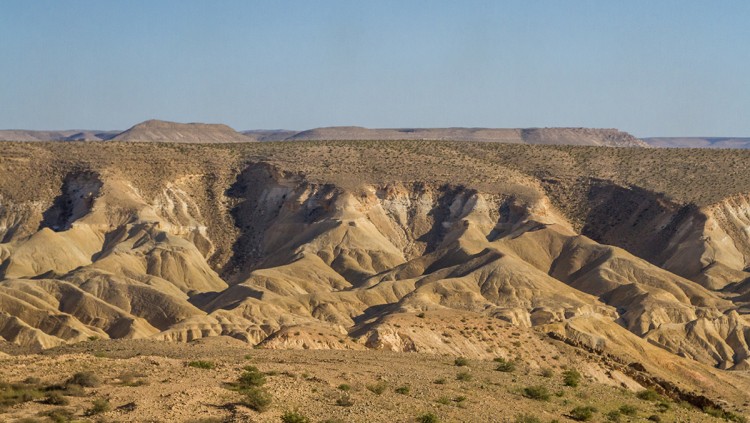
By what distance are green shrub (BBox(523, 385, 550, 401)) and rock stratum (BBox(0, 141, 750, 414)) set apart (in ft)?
165

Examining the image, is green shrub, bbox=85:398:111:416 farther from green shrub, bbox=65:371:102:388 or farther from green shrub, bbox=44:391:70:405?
green shrub, bbox=65:371:102:388

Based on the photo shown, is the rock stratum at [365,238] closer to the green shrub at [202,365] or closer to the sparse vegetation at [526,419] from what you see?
the green shrub at [202,365]

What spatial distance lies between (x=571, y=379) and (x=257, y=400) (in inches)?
591

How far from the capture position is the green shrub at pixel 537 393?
135 feet

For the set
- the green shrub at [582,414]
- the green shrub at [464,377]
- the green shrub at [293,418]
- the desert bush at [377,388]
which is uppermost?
the green shrub at [293,418]

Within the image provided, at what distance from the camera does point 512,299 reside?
389 ft

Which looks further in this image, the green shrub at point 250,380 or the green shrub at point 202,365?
the green shrub at point 202,365

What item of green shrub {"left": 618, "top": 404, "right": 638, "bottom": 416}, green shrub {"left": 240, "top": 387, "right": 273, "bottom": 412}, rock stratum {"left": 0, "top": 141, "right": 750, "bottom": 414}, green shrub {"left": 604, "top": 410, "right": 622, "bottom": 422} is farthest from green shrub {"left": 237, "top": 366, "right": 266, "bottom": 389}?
rock stratum {"left": 0, "top": 141, "right": 750, "bottom": 414}

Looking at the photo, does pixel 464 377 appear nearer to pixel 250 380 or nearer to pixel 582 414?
pixel 582 414

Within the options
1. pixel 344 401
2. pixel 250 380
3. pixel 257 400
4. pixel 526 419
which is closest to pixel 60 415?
pixel 257 400

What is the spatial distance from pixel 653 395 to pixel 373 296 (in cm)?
7260

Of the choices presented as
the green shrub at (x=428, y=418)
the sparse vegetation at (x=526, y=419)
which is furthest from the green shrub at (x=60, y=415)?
the sparse vegetation at (x=526, y=419)

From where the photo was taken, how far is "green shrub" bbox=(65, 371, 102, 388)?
34.9 m

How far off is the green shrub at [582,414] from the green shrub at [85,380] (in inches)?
530
